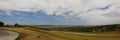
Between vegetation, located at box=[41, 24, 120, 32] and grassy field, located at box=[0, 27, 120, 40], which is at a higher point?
vegetation, located at box=[41, 24, 120, 32]

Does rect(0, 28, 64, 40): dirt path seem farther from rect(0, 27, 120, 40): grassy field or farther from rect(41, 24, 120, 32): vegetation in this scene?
rect(41, 24, 120, 32): vegetation

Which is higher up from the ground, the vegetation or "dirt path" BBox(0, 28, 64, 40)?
the vegetation

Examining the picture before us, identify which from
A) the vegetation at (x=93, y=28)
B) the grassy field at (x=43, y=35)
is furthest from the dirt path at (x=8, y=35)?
the vegetation at (x=93, y=28)

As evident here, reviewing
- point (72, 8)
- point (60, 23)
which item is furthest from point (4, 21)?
point (72, 8)

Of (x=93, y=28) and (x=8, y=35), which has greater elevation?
(x=93, y=28)

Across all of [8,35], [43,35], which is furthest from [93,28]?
[8,35]

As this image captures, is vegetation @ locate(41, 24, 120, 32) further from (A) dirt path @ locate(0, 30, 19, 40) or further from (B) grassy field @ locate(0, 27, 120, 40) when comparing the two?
(A) dirt path @ locate(0, 30, 19, 40)

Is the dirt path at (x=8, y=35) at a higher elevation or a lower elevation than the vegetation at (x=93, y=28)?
lower

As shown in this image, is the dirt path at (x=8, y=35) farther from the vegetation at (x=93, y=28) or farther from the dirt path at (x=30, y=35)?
the vegetation at (x=93, y=28)

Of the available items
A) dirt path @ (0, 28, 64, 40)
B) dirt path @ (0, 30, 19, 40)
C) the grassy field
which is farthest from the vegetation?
dirt path @ (0, 30, 19, 40)

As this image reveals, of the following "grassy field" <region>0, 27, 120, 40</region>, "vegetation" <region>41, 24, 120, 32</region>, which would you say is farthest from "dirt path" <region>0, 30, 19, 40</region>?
"vegetation" <region>41, 24, 120, 32</region>

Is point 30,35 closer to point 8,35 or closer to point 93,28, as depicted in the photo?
point 8,35
